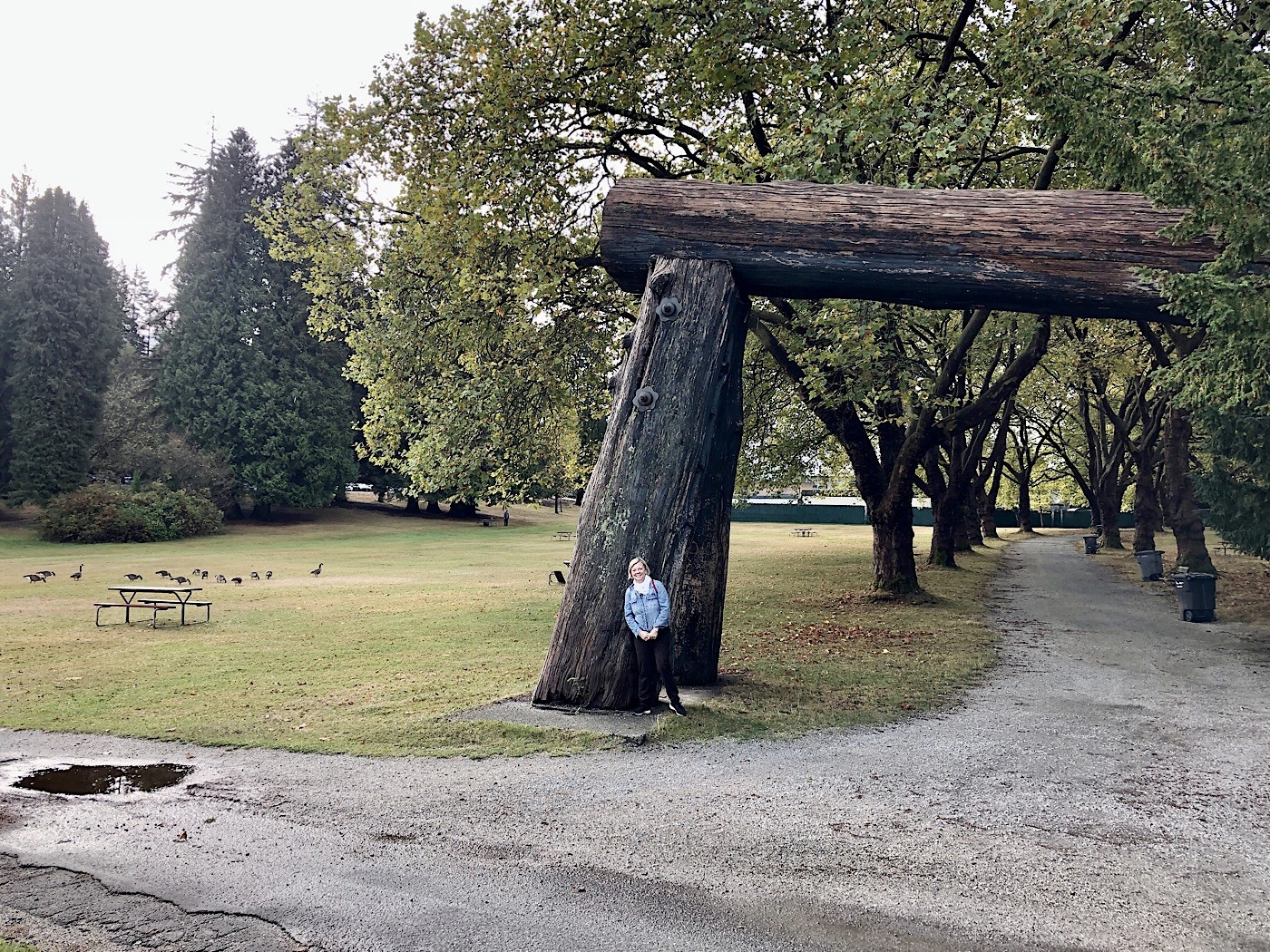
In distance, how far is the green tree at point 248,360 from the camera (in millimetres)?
45188

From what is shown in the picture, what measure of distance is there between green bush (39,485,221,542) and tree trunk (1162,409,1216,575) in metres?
36.9

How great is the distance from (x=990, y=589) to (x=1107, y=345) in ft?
27.6

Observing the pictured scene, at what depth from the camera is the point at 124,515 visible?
37.4m

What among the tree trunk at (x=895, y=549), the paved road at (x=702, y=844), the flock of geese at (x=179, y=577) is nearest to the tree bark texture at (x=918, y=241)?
the paved road at (x=702, y=844)

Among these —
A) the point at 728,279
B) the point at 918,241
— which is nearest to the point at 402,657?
the point at 728,279

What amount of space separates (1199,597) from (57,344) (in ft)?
146

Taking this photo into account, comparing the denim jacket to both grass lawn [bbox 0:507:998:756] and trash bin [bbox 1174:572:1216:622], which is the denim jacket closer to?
grass lawn [bbox 0:507:998:756]

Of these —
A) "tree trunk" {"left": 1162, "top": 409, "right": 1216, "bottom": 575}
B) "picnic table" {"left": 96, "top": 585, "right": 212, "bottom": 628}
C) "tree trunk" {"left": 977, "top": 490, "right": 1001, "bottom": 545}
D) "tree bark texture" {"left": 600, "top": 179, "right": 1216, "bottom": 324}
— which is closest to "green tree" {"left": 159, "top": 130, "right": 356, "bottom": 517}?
"picnic table" {"left": 96, "top": 585, "right": 212, "bottom": 628}

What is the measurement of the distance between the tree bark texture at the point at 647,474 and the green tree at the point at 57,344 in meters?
39.3

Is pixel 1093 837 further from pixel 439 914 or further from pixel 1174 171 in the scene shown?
pixel 1174 171

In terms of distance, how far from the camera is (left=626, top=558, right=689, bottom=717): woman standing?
7.90m

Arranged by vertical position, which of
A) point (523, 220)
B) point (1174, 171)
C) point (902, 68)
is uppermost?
point (902, 68)

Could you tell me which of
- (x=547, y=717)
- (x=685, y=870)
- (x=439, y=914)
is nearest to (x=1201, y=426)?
(x=547, y=717)

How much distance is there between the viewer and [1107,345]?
24969 millimetres
